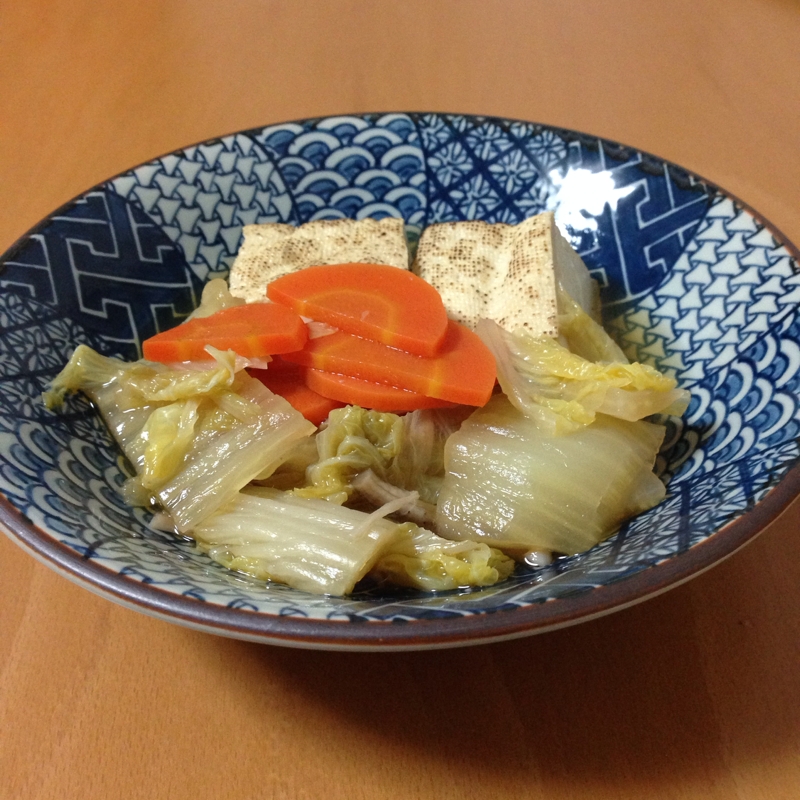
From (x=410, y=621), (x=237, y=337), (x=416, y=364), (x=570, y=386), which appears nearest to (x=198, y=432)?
(x=237, y=337)

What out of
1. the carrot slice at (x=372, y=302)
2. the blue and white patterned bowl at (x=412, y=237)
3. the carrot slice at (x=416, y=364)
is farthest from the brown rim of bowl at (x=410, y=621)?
the carrot slice at (x=372, y=302)

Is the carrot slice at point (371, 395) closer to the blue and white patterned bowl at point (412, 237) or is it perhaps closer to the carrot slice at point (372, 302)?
the carrot slice at point (372, 302)

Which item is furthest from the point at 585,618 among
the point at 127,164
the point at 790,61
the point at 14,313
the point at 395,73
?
the point at 790,61

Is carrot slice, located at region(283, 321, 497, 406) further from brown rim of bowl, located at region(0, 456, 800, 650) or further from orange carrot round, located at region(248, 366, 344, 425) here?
brown rim of bowl, located at region(0, 456, 800, 650)

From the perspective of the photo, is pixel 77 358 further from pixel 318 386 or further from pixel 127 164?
pixel 127 164

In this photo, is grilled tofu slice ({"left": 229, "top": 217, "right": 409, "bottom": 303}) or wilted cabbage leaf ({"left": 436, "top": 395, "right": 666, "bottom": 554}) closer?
wilted cabbage leaf ({"left": 436, "top": 395, "right": 666, "bottom": 554})

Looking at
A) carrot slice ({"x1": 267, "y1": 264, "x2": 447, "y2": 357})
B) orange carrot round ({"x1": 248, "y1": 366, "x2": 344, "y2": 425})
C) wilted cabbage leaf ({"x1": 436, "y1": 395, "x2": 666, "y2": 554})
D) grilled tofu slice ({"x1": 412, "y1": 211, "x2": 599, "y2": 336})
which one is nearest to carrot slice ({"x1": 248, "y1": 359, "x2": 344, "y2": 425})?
orange carrot round ({"x1": 248, "y1": 366, "x2": 344, "y2": 425})

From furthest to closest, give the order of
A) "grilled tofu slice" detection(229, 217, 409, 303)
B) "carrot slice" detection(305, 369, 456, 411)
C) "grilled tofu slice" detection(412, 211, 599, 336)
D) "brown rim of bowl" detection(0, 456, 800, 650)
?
"grilled tofu slice" detection(229, 217, 409, 303) → "grilled tofu slice" detection(412, 211, 599, 336) → "carrot slice" detection(305, 369, 456, 411) → "brown rim of bowl" detection(0, 456, 800, 650)
